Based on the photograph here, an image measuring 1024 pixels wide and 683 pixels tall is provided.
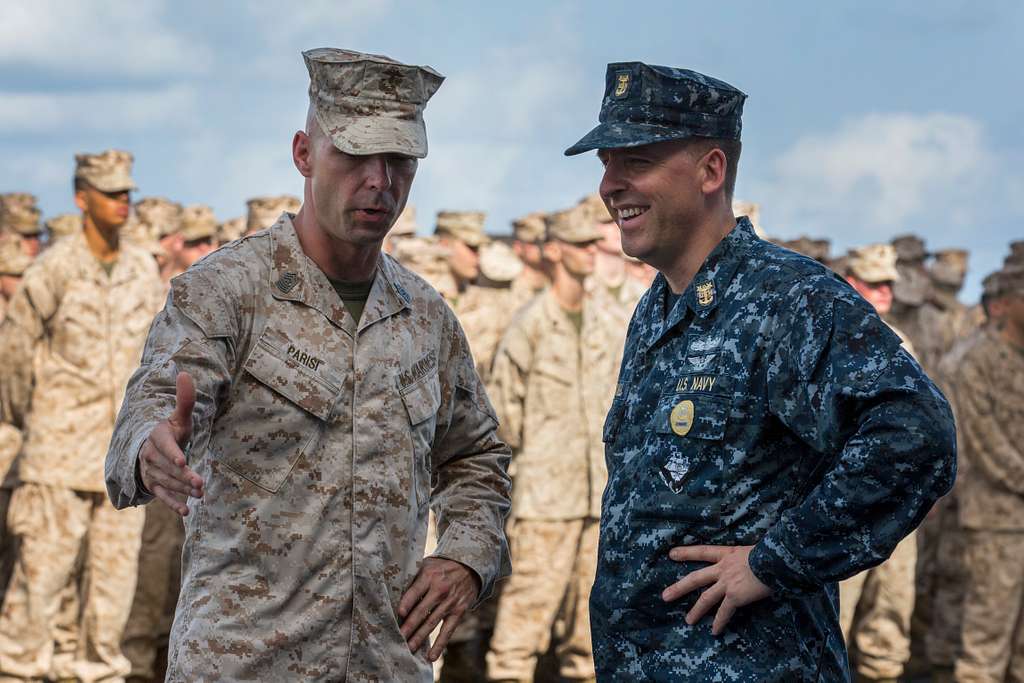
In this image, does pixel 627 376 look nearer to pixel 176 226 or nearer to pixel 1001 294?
pixel 1001 294

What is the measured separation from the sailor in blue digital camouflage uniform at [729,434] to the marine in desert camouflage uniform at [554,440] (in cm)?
596

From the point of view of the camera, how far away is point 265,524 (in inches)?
119

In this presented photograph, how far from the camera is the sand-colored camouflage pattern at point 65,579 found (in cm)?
812

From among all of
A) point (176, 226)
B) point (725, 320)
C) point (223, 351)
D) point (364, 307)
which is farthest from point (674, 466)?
point (176, 226)

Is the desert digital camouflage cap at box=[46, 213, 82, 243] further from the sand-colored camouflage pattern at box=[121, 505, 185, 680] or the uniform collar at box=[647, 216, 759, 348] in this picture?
the uniform collar at box=[647, 216, 759, 348]

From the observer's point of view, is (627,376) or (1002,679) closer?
(627,376)

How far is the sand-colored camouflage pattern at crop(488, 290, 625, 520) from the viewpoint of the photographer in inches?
372

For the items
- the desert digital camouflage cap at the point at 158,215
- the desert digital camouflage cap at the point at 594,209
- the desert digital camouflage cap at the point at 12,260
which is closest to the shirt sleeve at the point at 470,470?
the desert digital camouflage cap at the point at 594,209

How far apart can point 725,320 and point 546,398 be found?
248 inches

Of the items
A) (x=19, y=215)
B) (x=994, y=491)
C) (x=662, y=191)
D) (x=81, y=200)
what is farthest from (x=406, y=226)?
(x=662, y=191)

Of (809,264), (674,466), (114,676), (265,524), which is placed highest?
(809,264)

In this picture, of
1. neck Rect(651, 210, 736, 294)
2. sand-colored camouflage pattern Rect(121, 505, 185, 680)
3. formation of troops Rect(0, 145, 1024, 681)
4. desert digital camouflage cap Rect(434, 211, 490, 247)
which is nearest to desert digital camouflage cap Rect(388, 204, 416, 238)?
desert digital camouflage cap Rect(434, 211, 490, 247)

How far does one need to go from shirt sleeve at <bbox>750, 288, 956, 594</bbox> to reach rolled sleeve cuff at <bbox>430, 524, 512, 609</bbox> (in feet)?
2.20

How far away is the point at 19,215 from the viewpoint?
1608 cm
